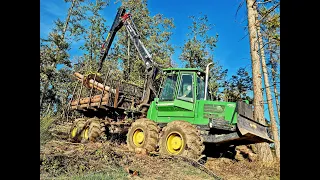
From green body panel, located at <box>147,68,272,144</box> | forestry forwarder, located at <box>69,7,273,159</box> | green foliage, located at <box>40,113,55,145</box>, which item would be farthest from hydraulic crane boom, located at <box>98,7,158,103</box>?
green foliage, located at <box>40,113,55,145</box>

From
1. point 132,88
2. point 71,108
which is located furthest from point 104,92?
point 71,108

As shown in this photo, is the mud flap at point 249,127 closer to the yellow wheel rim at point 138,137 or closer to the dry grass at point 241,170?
the dry grass at point 241,170

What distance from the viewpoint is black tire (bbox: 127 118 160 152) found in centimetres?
917

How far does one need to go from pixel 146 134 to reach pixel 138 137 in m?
0.73

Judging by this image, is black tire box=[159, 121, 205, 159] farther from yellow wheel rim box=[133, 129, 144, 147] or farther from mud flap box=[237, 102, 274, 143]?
mud flap box=[237, 102, 274, 143]

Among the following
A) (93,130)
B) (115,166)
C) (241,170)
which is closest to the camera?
(115,166)

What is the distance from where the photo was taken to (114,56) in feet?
96.4

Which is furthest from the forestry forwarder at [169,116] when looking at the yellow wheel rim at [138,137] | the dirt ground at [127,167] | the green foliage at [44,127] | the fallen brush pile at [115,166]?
the green foliage at [44,127]

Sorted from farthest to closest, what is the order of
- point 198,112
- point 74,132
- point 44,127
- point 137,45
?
point 137,45 → point 74,132 → point 198,112 → point 44,127

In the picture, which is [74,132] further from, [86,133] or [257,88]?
[257,88]

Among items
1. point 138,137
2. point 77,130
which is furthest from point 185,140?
point 77,130

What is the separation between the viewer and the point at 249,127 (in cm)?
831
